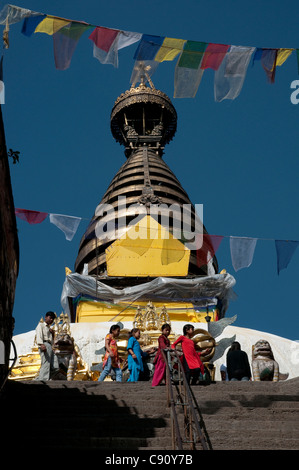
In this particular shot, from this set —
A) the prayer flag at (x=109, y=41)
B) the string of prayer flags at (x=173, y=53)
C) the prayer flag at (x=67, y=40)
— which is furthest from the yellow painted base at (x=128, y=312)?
the prayer flag at (x=67, y=40)

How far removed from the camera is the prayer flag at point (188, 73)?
13.1 meters

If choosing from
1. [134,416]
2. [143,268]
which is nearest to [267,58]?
[134,416]

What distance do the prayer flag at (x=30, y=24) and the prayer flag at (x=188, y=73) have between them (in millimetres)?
2919

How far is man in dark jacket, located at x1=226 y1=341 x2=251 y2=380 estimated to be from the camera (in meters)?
11.6

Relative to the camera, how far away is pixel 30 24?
41.1ft

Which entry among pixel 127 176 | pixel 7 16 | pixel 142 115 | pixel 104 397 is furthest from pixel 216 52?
pixel 142 115

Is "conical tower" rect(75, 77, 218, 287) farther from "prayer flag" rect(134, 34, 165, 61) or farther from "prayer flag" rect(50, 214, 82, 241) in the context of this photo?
"prayer flag" rect(134, 34, 165, 61)

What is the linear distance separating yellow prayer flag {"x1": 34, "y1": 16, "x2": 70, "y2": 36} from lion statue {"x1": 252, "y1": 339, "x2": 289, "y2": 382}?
7.24 metres

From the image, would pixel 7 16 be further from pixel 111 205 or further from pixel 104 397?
pixel 111 205

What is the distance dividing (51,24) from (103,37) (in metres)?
1.06

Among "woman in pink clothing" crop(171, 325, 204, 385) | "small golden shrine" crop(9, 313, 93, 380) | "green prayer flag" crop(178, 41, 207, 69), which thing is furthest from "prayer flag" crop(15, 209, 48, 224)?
"woman in pink clothing" crop(171, 325, 204, 385)

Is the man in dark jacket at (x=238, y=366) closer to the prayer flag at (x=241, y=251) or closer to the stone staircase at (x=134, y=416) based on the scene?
the stone staircase at (x=134, y=416)

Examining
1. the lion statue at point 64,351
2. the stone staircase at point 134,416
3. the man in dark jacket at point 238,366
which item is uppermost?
the lion statue at point 64,351

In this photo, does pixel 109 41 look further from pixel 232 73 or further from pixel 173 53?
pixel 232 73
